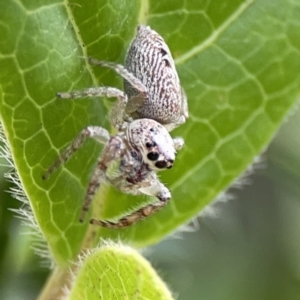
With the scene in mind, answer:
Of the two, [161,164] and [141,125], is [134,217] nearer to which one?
[161,164]

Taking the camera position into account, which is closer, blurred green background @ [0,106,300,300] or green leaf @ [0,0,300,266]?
green leaf @ [0,0,300,266]

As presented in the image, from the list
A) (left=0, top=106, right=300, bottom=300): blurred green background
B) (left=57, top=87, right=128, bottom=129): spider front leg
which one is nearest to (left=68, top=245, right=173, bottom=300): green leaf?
(left=57, top=87, right=128, bottom=129): spider front leg

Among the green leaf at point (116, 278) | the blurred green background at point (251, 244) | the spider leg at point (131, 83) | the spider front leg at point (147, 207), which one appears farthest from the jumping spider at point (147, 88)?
the blurred green background at point (251, 244)

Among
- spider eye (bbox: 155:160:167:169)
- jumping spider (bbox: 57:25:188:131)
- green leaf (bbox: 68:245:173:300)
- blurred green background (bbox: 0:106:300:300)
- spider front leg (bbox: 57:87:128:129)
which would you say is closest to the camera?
green leaf (bbox: 68:245:173:300)

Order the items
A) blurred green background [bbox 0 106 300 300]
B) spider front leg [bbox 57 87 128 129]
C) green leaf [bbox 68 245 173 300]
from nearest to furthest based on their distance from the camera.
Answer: green leaf [bbox 68 245 173 300]
spider front leg [bbox 57 87 128 129]
blurred green background [bbox 0 106 300 300]

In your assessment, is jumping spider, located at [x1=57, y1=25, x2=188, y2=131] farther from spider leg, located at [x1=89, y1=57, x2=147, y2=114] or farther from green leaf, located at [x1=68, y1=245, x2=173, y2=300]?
green leaf, located at [x1=68, y1=245, x2=173, y2=300]

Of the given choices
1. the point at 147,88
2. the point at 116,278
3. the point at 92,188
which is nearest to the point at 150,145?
the point at 147,88
